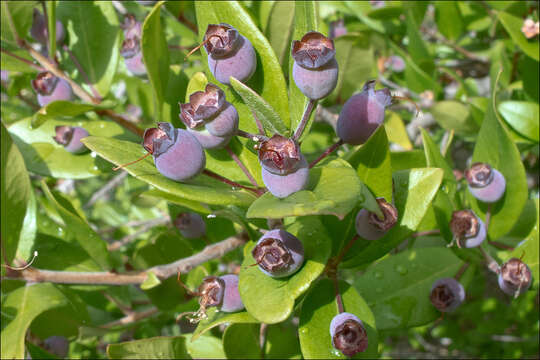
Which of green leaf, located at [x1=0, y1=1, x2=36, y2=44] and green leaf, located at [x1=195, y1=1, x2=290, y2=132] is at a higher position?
green leaf, located at [x1=195, y1=1, x2=290, y2=132]

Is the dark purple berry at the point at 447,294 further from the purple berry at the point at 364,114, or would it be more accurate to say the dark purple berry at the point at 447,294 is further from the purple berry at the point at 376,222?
the purple berry at the point at 364,114

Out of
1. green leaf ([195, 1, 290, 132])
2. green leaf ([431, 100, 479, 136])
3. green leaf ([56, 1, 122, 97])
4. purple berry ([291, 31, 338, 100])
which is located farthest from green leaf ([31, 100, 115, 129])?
green leaf ([431, 100, 479, 136])

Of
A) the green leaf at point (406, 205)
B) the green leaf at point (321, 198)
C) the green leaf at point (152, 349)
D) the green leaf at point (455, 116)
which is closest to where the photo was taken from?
the green leaf at point (321, 198)

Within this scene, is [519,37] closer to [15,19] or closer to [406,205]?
[406,205]

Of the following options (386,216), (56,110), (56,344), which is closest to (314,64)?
(386,216)

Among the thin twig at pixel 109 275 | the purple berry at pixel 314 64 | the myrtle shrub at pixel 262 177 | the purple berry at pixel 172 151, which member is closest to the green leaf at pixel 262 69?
the myrtle shrub at pixel 262 177

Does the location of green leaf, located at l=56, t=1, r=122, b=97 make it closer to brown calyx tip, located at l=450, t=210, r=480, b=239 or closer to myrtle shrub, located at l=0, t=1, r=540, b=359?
myrtle shrub, located at l=0, t=1, r=540, b=359

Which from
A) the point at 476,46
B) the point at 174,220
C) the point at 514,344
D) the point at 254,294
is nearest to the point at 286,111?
the point at 254,294
